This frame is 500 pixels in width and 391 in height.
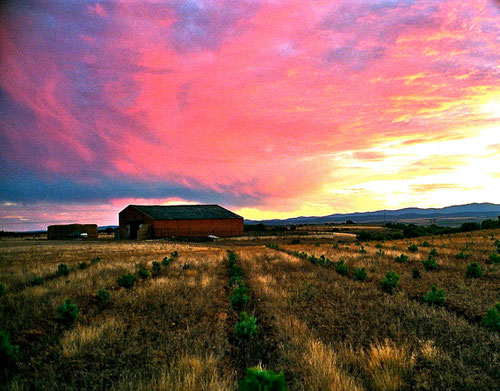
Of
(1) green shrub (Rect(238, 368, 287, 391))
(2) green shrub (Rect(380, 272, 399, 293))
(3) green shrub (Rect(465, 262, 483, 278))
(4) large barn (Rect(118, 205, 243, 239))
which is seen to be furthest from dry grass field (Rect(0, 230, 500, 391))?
(4) large barn (Rect(118, 205, 243, 239))

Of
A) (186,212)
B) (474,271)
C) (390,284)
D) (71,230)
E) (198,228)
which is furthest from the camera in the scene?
(71,230)

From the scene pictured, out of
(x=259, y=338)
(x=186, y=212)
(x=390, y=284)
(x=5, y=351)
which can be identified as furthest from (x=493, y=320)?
(x=186, y=212)

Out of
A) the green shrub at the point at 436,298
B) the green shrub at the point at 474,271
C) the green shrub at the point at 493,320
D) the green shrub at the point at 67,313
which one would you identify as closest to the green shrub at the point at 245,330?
the green shrub at the point at 67,313

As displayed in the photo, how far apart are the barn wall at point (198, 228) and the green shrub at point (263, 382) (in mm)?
57587

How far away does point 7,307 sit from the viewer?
34.5 ft

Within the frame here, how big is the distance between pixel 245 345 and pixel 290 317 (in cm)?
209

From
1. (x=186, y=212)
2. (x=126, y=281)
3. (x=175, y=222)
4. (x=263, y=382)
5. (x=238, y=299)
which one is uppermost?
(x=186, y=212)

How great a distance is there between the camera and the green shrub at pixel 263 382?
149 inches

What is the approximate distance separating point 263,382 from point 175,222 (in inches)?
2317

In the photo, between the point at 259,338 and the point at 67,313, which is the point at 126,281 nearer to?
the point at 67,313

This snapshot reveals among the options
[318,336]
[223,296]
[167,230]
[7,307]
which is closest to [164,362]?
[318,336]

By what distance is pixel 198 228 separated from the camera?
62.6 meters

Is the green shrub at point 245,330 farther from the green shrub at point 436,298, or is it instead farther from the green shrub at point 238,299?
the green shrub at point 436,298

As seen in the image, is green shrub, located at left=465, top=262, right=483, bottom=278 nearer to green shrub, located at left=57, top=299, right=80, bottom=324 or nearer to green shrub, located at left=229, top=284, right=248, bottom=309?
green shrub, located at left=229, top=284, right=248, bottom=309
